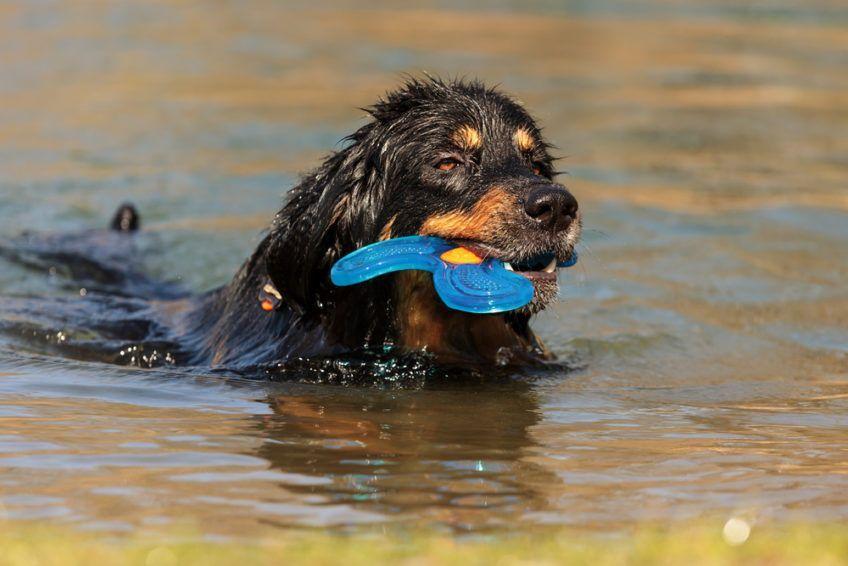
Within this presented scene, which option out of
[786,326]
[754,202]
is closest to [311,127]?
[754,202]

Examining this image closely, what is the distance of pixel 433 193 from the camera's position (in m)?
6.23

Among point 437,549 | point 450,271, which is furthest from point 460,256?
point 437,549

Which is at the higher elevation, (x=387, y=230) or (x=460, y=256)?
(x=387, y=230)

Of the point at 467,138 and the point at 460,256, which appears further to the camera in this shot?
the point at 467,138

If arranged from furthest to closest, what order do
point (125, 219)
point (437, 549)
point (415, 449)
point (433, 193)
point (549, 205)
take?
point (125, 219) → point (433, 193) → point (549, 205) → point (415, 449) → point (437, 549)

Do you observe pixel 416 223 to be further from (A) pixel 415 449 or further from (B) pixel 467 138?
(A) pixel 415 449

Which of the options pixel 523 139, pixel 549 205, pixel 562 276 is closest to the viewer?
pixel 549 205

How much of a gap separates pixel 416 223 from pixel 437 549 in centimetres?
261

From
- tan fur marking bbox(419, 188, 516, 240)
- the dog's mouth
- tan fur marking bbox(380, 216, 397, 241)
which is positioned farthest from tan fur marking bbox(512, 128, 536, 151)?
tan fur marking bbox(380, 216, 397, 241)

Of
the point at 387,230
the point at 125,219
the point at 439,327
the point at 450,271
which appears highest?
the point at 125,219

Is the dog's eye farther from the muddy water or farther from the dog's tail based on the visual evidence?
the dog's tail

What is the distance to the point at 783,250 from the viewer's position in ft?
33.1

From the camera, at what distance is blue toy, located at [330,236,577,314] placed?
19.7 feet

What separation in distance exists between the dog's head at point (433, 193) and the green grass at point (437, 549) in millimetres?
2157
